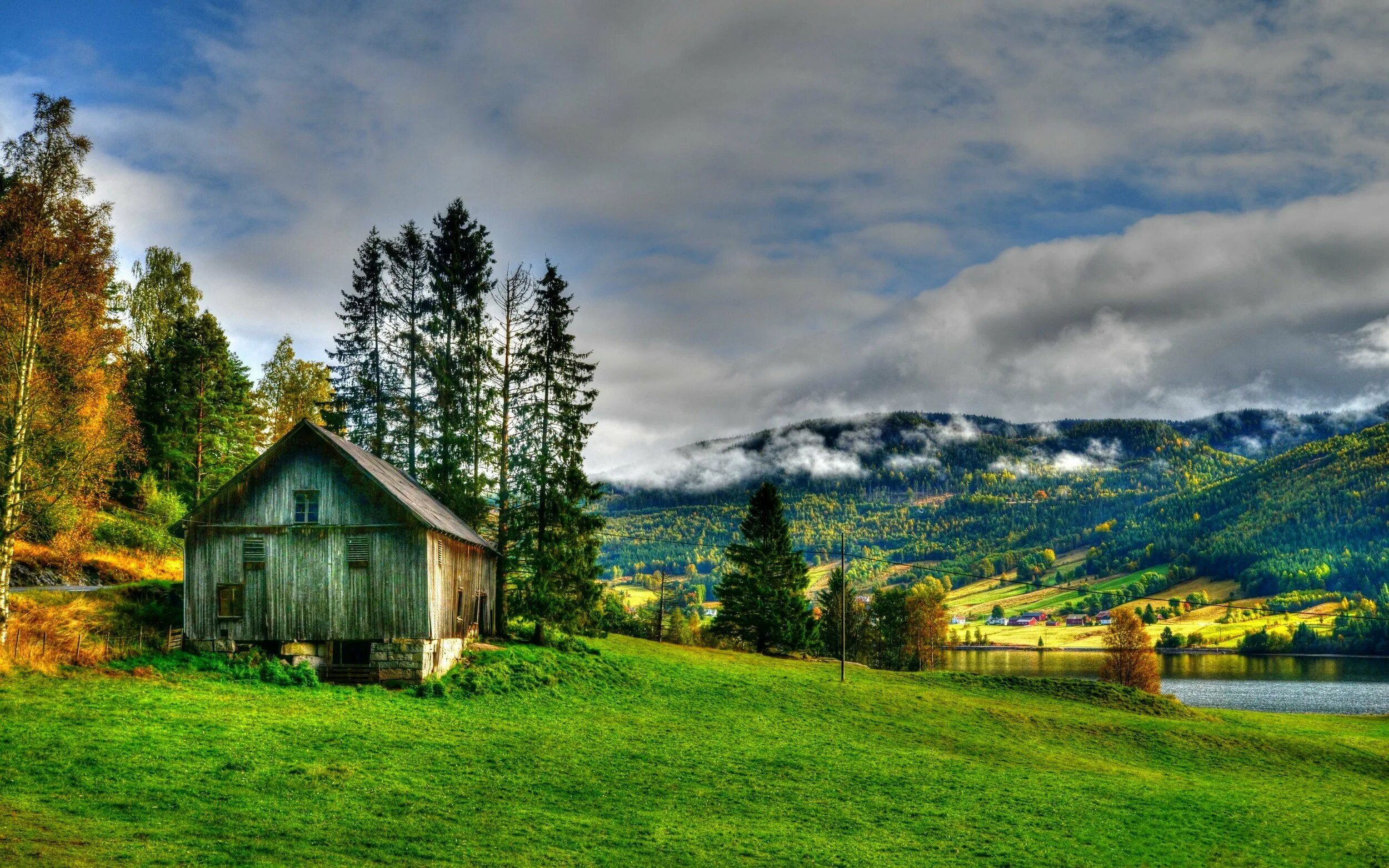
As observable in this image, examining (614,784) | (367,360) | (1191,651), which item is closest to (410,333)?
(367,360)

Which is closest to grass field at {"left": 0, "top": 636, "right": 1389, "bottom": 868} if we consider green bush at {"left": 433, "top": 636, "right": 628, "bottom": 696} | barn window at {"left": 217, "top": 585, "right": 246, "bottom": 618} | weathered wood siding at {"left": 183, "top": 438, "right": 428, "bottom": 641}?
green bush at {"left": 433, "top": 636, "right": 628, "bottom": 696}

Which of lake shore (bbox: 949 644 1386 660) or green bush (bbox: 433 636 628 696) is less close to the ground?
green bush (bbox: 433 636 628 696)

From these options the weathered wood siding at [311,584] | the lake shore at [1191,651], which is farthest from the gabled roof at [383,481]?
the lake shore at [1191,651]

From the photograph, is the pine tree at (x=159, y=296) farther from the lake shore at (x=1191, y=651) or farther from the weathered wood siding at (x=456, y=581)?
the lake shore at (x=1191, y=651)

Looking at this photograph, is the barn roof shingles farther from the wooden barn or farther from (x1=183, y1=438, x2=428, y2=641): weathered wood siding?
(x1=183, y1=438, x2=428, y2=641): weathered wood siding

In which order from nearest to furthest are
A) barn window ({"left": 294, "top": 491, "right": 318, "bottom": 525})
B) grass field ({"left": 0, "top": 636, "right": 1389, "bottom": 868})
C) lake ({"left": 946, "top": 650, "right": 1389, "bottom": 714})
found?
grass field ({"left": 0, "top": 636, "right": 1389, "bottom": 868}) < barn window ({"left": 294, "top": 491, "right": 318, "bottom": 525}) < lake ({"left": 946, "top": 650, "right": 1389, "bottom": 714})

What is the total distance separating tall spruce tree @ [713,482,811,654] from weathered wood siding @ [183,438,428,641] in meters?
38.8

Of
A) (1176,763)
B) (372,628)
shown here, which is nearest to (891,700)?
(1176,763)

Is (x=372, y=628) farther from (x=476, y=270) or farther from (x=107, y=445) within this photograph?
(x=476, y=270)

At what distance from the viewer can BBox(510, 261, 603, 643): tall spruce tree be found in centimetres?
4256

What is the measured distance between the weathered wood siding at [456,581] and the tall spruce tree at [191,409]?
971 inches

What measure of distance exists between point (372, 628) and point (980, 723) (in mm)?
27645

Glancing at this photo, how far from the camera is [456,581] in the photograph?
125 feet

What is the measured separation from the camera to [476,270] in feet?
157
